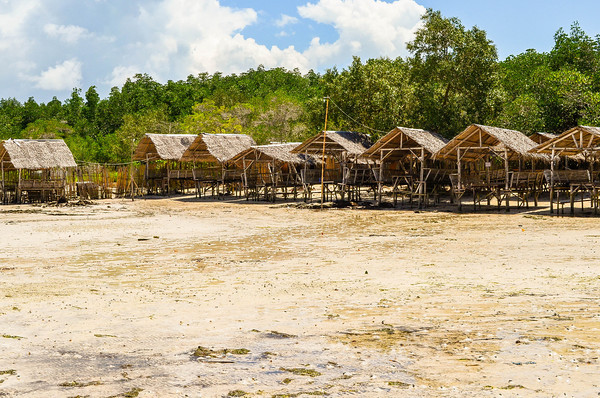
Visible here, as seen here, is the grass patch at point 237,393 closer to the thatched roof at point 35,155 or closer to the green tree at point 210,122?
the thatched roof at point 35,155

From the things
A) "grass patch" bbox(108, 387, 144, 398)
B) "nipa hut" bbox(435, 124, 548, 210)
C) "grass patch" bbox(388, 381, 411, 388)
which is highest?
"nipa hut" bbox(435, 124, 548, 210)

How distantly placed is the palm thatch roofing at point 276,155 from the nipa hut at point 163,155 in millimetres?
6526

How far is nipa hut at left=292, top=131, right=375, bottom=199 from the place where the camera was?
101 ft

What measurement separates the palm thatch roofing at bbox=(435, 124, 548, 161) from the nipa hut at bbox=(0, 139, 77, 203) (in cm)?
2082

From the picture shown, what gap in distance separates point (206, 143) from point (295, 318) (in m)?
30.8

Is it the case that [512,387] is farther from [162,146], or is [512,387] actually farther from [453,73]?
[162,146]

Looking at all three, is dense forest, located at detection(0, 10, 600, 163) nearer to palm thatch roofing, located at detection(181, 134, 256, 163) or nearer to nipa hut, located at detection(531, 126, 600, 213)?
palm thatch roofing, located at detection(181, 134, 256, 163)

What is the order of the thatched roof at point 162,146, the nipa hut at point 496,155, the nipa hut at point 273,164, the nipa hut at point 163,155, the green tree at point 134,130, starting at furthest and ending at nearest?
the green tree at point 134,130 < the nipa hut at point 163,155 < the thatched roof at point 162,146 < the nipa hut at point 273,164 < the nipa hut at point 496,155

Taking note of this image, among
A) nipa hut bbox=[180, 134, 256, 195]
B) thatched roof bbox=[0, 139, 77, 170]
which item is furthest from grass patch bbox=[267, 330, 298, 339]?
thatched roof bbox=[0, 139, 77, 170]

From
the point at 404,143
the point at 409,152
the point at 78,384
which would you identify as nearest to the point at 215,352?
the point at 78,384

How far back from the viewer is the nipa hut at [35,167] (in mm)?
33344

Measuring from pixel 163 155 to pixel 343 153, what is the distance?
13.3 m

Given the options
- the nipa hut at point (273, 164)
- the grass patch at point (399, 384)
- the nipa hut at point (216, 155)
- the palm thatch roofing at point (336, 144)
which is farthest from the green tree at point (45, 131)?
the grass patch at point (399, 384)

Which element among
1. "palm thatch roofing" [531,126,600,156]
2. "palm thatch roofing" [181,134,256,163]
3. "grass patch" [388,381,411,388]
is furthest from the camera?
"palm thatch roofing" [181,134,256,163]
